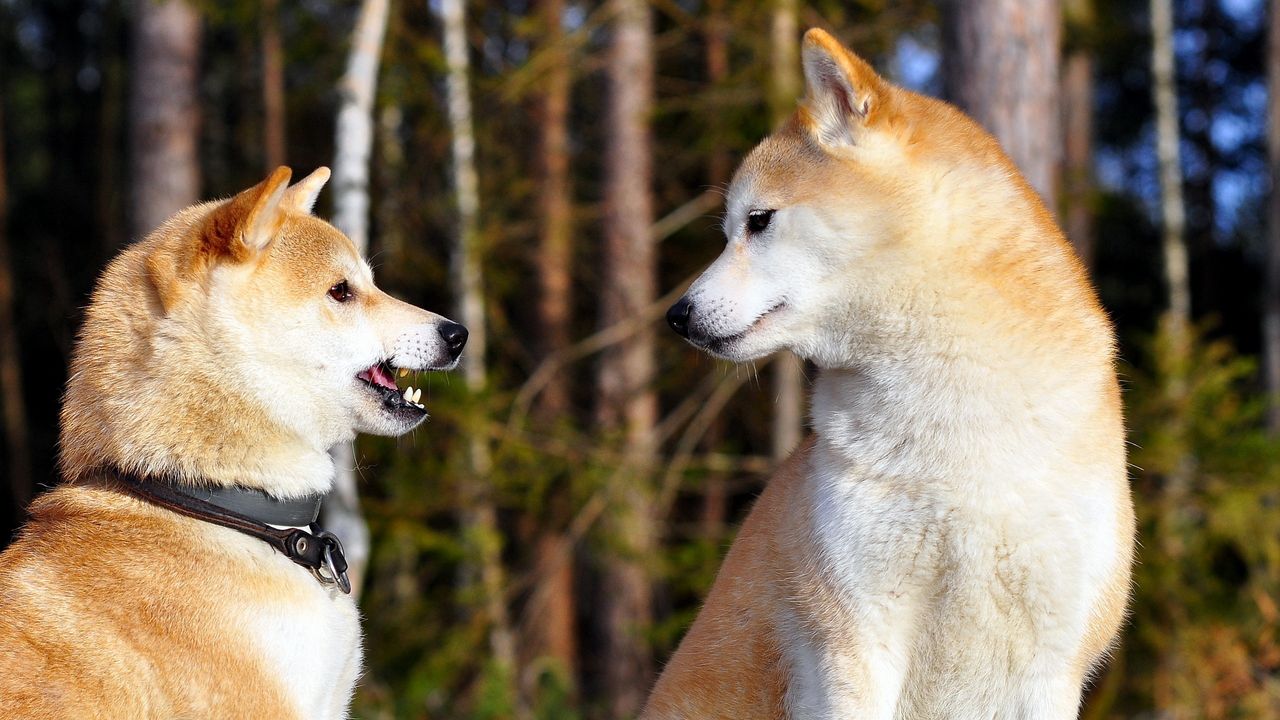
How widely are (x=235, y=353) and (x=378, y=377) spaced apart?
410mm

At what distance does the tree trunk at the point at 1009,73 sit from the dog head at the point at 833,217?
2.61 metres

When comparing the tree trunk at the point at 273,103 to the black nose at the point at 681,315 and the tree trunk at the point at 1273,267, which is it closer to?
the tree trunk at the point at 1273,267

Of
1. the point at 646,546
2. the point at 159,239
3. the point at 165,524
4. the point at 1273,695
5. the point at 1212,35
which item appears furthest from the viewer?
the point at 1212,35

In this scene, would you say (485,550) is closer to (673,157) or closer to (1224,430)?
(673,157)

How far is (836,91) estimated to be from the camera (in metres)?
3.05

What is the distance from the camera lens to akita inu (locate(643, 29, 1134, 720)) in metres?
2.68

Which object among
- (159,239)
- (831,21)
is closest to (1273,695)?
(831,21)

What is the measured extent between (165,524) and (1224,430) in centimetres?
712

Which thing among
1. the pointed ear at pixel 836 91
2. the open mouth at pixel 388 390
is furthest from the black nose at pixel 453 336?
the pointed ear at pixel 836 91

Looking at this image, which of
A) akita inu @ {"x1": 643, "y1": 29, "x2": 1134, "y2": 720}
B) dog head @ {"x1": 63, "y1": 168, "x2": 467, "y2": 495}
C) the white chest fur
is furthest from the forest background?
the white chest fur

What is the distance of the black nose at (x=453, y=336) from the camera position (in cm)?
325

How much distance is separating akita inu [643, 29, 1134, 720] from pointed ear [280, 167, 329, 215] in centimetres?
125

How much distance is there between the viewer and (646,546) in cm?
845

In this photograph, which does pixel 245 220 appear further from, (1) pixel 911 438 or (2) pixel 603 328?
(2) pixel 603 328
